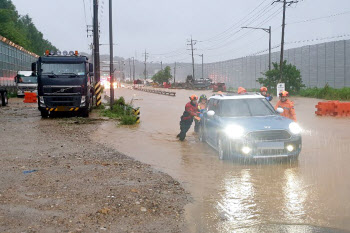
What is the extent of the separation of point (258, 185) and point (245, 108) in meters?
3.18

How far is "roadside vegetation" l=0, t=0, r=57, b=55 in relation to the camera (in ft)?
256

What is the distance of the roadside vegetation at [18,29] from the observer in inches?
3076

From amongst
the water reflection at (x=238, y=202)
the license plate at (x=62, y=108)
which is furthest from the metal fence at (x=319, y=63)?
the water reflection at (x=238, y=202)

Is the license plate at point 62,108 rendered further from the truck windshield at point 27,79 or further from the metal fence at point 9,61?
the metal fence at point 9,61

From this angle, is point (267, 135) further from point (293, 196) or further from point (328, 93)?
point (328, 93)

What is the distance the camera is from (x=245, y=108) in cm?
1037

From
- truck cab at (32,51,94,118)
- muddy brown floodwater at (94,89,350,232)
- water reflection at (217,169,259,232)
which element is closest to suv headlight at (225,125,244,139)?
muddy brown floodwater at (94,89,350,232)

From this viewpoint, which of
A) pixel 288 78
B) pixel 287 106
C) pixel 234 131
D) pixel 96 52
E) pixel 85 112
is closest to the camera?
pixel 234 131

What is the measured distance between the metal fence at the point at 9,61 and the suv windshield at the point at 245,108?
34.1 m

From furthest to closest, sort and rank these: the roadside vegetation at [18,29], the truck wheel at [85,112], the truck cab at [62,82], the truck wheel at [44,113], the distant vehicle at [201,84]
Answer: the roadside vegetation at [18,29], the distant vehicle at [201,84], the truck wheel at [44,113], the truck wheel at [85,112], the truck cab at [62,82]

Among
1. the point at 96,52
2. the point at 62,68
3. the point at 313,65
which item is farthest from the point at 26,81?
the point at 313,65

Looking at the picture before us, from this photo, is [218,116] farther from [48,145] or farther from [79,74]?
[79,74]

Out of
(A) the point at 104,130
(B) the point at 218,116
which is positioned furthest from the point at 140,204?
(A) the point at 104,130

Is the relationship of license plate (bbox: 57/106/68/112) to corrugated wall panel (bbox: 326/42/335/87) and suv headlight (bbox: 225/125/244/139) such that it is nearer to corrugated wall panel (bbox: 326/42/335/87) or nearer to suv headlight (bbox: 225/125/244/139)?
suv headlight (bbox: 225/125/244/139)
